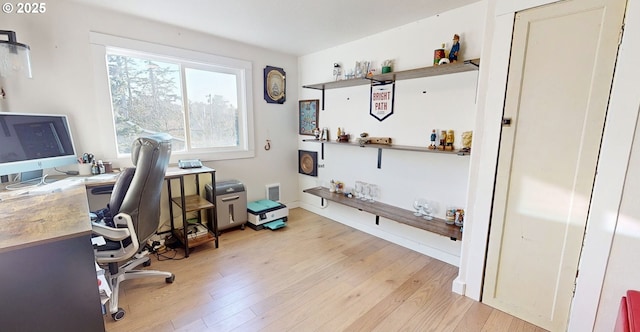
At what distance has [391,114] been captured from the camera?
107 inches

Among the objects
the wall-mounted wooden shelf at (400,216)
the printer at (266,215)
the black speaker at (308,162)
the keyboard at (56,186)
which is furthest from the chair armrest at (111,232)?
the black speaker at (308,162)

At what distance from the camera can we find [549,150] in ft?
5.05

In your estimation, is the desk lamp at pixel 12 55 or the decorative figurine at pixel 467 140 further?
the decorative figurine at pixel 467 140

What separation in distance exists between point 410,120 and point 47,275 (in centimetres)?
262

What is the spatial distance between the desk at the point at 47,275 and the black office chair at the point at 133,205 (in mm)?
400

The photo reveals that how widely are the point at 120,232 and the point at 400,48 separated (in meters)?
2.69

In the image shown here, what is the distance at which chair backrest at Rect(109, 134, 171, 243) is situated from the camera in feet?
5.29

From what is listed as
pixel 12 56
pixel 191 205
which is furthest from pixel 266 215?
pixel 12 56

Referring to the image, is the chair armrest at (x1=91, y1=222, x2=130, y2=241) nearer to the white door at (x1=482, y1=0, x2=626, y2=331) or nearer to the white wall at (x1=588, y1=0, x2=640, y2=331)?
the white door at (x1=482, y1=0, x2=626, y2=331)

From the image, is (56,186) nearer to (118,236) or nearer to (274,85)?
(118,236)

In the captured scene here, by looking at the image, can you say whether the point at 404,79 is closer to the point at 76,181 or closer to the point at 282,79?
the point at 282,79

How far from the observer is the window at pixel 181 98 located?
251cm

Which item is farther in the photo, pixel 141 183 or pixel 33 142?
pixel 33 142
